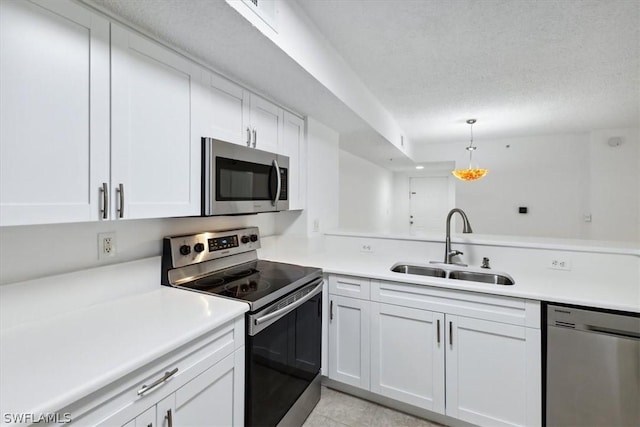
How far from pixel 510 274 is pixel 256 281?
1684 millimetres

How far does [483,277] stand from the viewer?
209cm

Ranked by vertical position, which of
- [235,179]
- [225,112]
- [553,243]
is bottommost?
[553,243]

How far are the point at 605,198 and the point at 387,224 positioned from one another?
3.87m

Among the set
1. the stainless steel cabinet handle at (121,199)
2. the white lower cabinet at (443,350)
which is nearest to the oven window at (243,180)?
the stainless steel cabinet handle at (121,199)

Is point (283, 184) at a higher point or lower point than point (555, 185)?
lower

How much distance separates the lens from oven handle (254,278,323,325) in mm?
1421

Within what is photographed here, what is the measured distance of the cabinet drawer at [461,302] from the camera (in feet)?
5.16

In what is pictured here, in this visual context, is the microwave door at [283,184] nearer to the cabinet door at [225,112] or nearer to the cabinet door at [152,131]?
the cabinet door at [225,112]

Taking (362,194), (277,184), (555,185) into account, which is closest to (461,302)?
(277,184)

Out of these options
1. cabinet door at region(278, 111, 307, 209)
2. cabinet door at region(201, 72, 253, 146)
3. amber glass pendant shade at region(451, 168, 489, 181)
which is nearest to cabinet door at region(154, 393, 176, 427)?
cabinet door at region(201, 72, 253, 146)

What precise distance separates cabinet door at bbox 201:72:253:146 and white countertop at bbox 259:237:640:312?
1.02m

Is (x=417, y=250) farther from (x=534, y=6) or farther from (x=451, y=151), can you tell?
(x=451, y=151)

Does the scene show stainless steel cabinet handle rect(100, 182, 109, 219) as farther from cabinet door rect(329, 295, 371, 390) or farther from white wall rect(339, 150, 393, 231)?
white wall rect(339, 150, 393, 231)

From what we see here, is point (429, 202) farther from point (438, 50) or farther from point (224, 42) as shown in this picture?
point (224, 42)
